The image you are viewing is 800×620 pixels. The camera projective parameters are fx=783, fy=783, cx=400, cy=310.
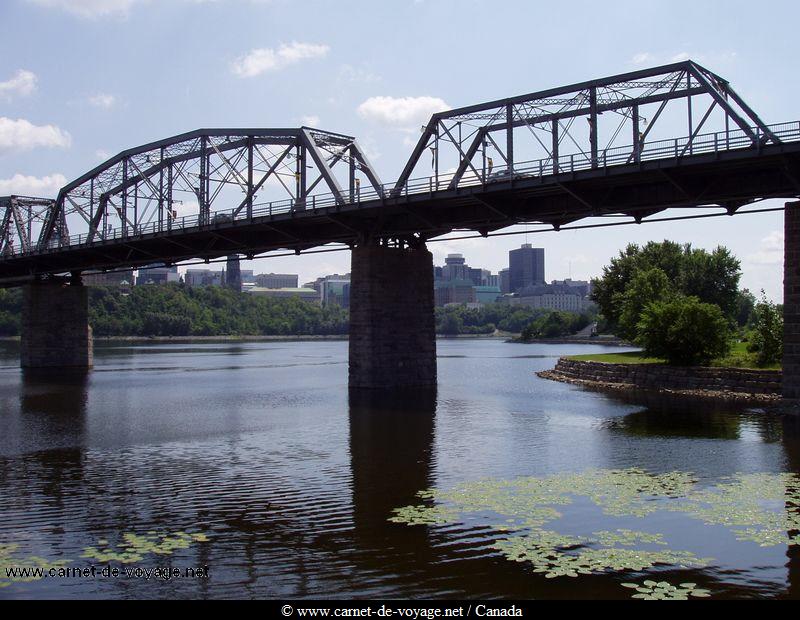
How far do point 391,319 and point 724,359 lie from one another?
2390 centimetres

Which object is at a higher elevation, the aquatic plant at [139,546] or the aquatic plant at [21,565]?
the aquatic plant at [21,565]

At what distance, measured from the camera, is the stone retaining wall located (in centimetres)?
4709

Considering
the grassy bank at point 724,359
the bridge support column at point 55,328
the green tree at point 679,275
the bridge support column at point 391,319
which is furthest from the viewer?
the bridge support column at point 55,328

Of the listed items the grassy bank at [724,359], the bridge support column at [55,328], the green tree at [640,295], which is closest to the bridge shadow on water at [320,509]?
the grassy bank at [724,359]

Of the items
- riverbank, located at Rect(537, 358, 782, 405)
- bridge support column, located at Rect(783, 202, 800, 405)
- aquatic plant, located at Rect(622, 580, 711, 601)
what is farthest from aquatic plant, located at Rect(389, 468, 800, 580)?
riverbank, located at Rect(537, 358, 782, 405)

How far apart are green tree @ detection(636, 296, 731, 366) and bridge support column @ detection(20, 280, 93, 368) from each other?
6702 cm

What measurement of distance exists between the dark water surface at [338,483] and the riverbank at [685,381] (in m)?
4.69

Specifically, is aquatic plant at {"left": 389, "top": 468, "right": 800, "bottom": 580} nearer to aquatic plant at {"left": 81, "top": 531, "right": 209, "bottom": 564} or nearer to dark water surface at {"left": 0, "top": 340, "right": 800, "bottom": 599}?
dark water surface at {"left": 0, "top": 340, "right": 800, "bottom": 599}

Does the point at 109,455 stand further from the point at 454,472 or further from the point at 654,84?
the point at 654,84

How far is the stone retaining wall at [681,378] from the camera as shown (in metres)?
47.1

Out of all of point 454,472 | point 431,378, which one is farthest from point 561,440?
point 431,378

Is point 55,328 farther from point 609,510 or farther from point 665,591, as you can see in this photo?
point 665,591

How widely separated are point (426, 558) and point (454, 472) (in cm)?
985

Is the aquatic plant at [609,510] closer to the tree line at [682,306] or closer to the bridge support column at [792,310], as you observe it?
the bridge support column at [792,310]
